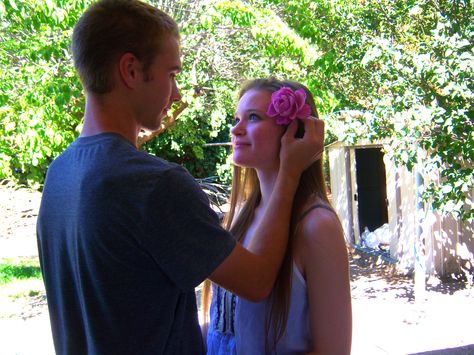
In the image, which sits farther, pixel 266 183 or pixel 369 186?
pixel 369 186

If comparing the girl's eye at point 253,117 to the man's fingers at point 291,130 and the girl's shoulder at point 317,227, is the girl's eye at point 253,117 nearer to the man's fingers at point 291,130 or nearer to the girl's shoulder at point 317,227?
the man's fingers at point 291,130

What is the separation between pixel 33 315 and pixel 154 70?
8.44 metres

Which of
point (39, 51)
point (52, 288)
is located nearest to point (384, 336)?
point (39, 51)

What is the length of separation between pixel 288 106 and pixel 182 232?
709mm

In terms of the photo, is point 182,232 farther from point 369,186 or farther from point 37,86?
point 369,186

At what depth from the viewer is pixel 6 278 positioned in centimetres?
→ 1077

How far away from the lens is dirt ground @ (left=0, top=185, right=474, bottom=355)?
634 cm

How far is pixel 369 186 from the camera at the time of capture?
13609 mm

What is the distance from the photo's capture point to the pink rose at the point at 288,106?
164 centimetres

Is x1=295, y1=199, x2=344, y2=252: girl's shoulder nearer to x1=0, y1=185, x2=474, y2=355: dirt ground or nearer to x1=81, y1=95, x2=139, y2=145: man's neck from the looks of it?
x1=81, y1=95, x2=139, y2=145: man's neck

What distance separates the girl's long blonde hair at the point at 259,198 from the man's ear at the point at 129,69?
662 mm

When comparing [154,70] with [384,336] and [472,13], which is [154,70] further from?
[384,336]

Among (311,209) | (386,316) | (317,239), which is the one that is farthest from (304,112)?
(386,316)

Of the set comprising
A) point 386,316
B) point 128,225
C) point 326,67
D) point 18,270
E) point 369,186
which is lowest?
point 386,316
